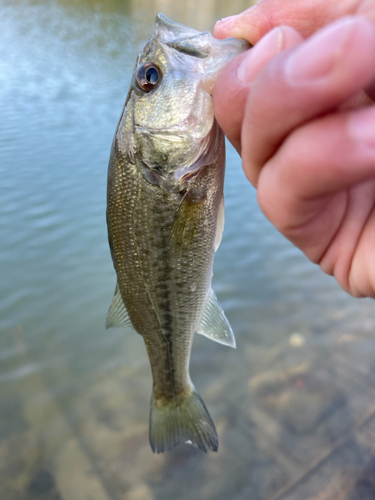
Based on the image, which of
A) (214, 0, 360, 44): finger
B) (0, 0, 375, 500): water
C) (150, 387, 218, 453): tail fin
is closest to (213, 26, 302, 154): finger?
(214, 0, 360, 44): finger

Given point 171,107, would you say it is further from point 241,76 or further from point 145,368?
point 145,368

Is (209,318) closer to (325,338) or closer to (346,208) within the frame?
(346,208)

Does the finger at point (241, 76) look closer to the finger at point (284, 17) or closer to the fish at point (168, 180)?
the fish at point (168, 180)

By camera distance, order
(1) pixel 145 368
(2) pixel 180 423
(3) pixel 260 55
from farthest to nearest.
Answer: (1) pixel 145 368 < (2) pixel 180 423 < (3) pixel 260 55

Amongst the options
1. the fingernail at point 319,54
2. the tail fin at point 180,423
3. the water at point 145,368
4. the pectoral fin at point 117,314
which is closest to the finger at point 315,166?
the fingernail at point 319,54

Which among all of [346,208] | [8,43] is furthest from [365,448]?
[8,43]

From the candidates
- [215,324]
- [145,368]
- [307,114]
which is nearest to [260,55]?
[307,114]
